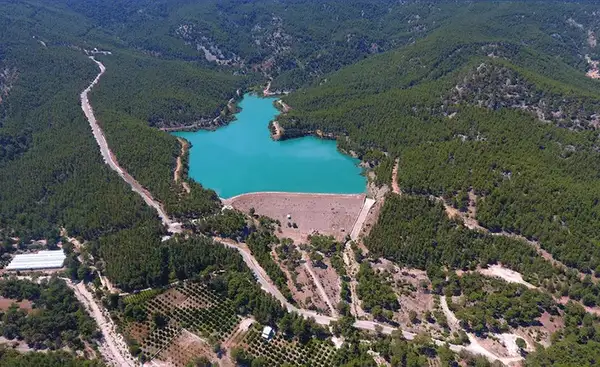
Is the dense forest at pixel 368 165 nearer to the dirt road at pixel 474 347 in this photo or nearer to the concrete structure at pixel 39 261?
the dirt road at pixel 474 347

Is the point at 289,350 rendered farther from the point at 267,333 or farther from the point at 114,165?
the point at 114,165

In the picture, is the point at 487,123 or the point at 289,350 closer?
the point at 289,350

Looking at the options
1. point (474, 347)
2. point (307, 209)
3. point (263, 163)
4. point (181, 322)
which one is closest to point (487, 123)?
point (307, 209)

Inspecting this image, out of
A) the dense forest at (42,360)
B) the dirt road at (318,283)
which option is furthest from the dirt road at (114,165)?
the dense forest at (42,360)

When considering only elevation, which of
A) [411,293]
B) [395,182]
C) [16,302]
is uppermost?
[395,182]

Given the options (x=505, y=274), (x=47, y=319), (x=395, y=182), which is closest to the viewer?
(x=47, y=319)

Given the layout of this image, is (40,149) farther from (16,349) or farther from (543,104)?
(543,104)
